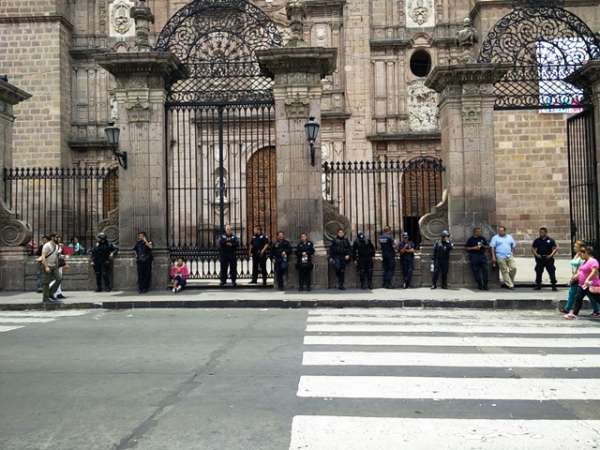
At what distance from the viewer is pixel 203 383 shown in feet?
20.0

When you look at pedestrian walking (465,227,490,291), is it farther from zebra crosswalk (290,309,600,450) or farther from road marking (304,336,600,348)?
road marking (304,336,600,348)

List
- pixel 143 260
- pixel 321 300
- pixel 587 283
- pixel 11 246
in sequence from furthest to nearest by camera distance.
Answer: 1. pixel 11 246
2. pixel 143 260
3. pixel 321 300
4. pixel 587 283

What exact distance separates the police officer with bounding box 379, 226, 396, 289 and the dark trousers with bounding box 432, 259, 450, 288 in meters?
1.06

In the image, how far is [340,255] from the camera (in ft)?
49.7

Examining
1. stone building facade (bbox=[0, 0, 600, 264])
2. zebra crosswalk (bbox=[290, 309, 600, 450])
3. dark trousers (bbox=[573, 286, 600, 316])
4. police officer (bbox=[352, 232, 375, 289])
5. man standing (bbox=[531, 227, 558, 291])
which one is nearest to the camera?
zebra crosswalk (bbox=[290, 309, 600, 450])

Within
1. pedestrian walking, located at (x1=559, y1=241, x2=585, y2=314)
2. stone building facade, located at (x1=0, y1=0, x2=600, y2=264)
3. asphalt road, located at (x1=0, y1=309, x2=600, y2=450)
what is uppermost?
stone building facade, located at (x1=0, y1=0, x2=600, y2=264)

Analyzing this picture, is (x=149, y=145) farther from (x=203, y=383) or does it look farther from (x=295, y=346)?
(x=203, y=383)

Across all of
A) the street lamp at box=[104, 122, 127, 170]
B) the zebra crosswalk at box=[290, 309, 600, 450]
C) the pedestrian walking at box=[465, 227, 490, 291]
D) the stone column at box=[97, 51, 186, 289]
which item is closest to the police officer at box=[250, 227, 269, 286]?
the stone column at box=[97, 51, 186, 289]

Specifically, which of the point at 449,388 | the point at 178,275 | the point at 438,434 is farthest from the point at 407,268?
the point at 438,434

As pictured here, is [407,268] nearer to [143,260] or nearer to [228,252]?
[228,252]

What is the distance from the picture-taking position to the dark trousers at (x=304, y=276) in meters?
14.9

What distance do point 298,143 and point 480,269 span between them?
5.56 meters

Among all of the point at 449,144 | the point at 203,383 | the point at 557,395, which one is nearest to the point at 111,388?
the point at 203,383

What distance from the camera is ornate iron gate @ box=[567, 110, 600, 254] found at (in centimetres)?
1623
